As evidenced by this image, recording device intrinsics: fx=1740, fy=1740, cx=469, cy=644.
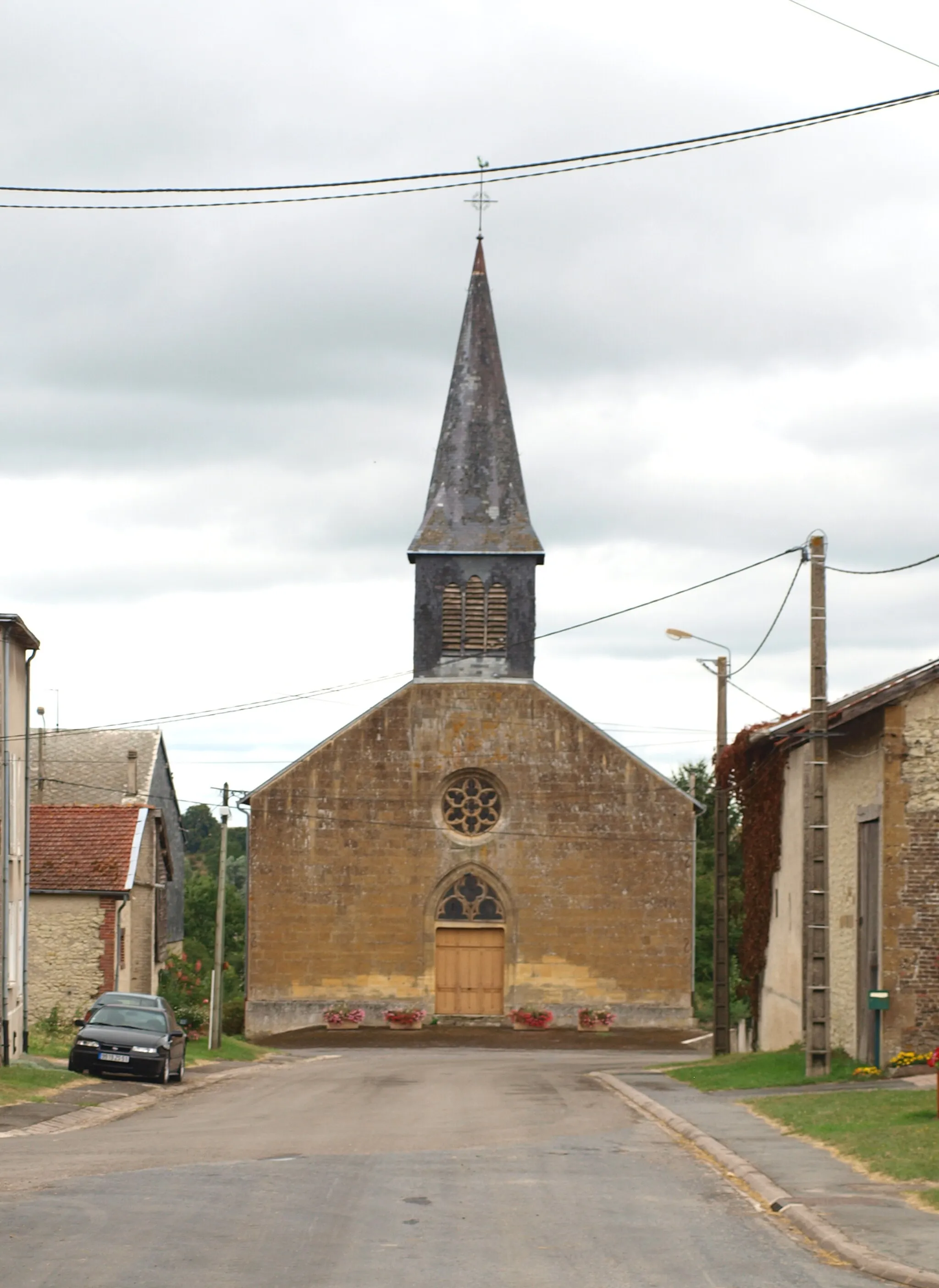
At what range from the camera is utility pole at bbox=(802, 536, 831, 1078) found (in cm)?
2117

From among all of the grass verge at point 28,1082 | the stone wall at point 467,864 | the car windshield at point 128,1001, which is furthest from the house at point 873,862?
the stone wall at point 467,864

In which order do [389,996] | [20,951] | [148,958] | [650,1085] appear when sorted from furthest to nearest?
[389,996]
[148,958]
[20,951]
[650,1085]

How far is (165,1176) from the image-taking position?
12.5 m

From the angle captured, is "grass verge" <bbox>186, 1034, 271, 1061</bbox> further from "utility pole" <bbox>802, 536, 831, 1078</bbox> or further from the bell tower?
"utility pole" <bbox>802, 536, 831, 1078</bbox>

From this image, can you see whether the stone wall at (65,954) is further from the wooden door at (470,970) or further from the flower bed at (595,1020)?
the flower bed at (595,1020)

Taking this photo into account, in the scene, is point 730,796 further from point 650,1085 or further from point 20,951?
point 20,951

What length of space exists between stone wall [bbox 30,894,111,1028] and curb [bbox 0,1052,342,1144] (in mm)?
5027

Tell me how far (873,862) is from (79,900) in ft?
53.1

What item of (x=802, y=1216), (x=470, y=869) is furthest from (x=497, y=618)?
(x=802, y=1216)

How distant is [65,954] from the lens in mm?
32625

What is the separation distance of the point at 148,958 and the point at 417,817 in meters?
9.23

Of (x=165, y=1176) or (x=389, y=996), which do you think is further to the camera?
(x=389, y=996)

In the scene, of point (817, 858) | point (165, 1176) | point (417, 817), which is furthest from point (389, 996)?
point (165, 1176)

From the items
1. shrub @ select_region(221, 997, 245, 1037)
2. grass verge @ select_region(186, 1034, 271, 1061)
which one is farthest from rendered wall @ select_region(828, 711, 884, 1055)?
shrub @ select_region(221, 997, 245, 1037)
